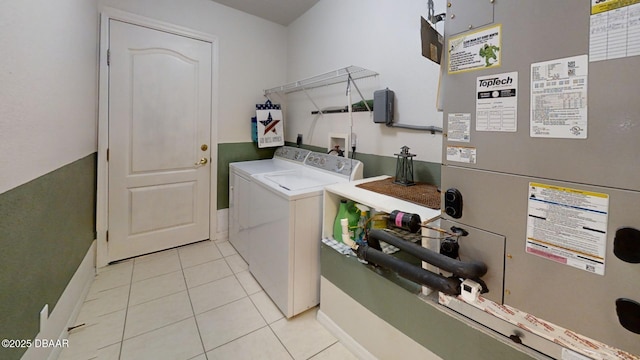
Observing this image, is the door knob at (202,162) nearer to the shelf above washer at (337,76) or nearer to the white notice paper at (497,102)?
the shelf above washer at (337,76)

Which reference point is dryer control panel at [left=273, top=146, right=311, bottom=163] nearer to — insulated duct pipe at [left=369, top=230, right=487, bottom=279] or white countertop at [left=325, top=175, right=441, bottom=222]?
white countertop at [left=325, top=175, right=441, bottom=222]

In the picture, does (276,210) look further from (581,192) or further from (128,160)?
(128,160)

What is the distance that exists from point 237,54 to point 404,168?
94.2 inches

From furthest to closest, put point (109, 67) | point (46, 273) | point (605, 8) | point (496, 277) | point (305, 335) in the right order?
point (109, 67) < point (305, 335) < point (46, 273) < point (496, 277) < point (605, 8)

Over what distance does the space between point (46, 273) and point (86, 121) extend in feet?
4.14

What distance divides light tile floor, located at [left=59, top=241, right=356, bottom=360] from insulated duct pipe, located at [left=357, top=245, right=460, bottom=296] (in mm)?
771

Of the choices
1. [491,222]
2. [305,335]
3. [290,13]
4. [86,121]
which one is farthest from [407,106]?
[86,121]

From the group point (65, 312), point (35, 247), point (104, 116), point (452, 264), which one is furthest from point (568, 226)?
point (104, 116)

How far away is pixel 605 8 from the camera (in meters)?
0.59

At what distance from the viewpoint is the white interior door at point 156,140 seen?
2.36 meters

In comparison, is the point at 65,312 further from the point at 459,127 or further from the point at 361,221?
the point at 459,127

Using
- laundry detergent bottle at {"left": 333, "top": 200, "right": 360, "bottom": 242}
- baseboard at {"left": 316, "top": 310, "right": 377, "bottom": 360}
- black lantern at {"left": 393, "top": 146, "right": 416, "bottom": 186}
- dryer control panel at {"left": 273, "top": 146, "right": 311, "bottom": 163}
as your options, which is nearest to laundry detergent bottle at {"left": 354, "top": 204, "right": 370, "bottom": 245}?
laundry detergent bottle at {"left": 333, "top": 200, "right": 360, "bottom": 242}

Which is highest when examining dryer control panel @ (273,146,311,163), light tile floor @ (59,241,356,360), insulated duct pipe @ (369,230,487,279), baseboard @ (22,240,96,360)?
dryer control panel @ (273,146,311,163)

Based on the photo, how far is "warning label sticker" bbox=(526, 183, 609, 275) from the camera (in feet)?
2.05
